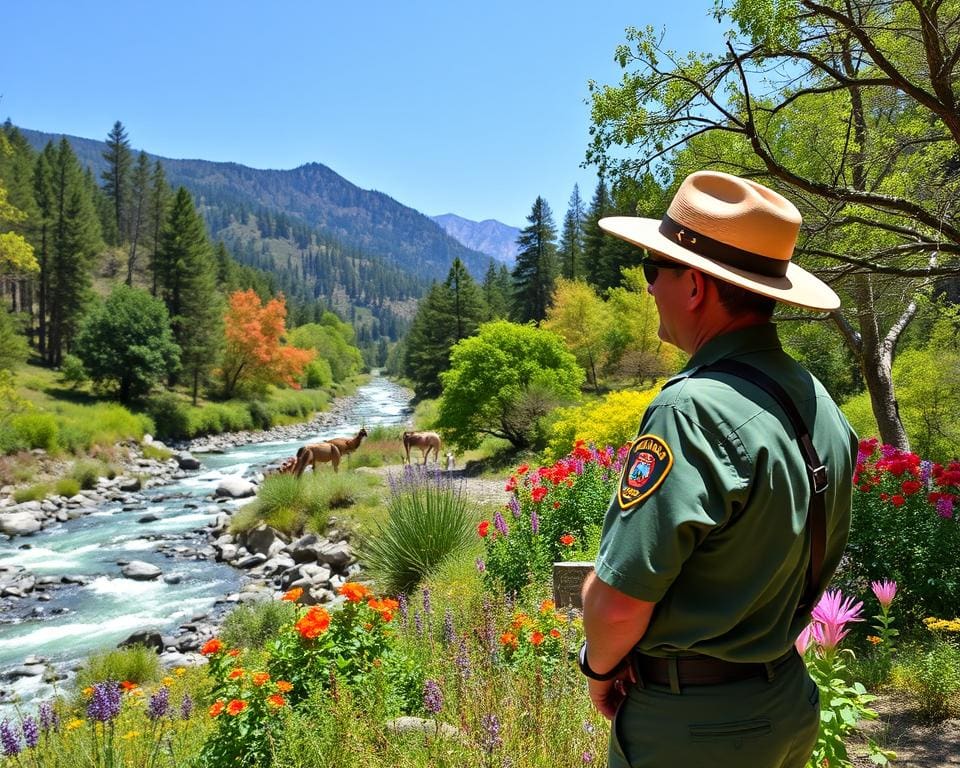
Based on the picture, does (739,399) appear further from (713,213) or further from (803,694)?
(803,694)

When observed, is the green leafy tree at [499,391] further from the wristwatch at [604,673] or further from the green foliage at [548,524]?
the wristwatch at [604,673]

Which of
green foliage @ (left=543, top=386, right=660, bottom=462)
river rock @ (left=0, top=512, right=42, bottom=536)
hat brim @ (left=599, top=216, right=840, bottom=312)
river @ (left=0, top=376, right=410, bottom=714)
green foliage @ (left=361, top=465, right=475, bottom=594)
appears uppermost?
hat brim @ (left=599, top=216, right=840, bottom=312)

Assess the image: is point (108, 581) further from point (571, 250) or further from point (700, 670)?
point (571, 250)

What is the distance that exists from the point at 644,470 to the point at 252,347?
45.0 metres

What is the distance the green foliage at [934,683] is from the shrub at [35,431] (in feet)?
82.9

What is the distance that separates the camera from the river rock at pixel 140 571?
43.9 ft

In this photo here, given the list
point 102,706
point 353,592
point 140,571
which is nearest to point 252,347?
point 140,571

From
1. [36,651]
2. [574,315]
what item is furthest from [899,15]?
[574,315]

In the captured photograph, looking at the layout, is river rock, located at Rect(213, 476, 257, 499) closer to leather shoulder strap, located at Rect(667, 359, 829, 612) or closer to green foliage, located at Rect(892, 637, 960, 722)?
green foliage, located at Rect(892, 637, 960, 722)

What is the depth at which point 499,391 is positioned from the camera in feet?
76.0

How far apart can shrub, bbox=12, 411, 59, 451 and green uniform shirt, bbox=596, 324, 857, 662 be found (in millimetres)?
26027

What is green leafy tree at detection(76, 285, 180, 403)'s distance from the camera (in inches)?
1309

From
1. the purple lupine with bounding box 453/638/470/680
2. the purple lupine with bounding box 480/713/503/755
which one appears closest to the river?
the purple lupine with bounding box 453/638/470/680

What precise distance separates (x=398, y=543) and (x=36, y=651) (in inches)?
230
